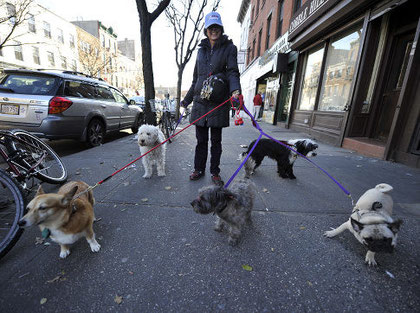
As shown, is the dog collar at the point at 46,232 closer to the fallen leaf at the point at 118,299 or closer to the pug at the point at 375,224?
the fallen leaf at the point at 118,299

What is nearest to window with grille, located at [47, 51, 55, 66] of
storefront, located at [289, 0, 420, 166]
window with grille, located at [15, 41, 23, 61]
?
window with grille, located at [15, 41, 23, 61]

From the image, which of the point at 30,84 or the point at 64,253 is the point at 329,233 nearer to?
the point at 64,253

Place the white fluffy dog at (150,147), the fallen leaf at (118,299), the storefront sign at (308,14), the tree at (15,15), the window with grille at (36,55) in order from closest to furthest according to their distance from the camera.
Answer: the fallen leaf at (118,299) → the white fluffy dog at (150,147) → the storefront sign at (308,14) → the tree at (15,15) → the window with grille at (36,55)

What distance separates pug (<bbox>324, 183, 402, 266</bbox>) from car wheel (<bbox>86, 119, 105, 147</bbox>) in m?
6.88

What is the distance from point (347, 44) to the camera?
6879mm

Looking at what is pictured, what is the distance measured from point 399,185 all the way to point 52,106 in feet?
26.1

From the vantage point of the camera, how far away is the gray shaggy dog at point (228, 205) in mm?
1977

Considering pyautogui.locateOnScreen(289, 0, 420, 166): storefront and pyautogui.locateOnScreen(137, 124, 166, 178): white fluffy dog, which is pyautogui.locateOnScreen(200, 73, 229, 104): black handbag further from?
pyautogui.locateOnScreen(289, 0, 420, 166): storefront

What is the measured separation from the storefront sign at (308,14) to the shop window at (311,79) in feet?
4.51

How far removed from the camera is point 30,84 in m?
4.92

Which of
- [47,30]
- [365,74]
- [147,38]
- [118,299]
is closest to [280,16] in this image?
[365,74]

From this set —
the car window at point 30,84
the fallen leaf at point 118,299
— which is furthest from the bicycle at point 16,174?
the car window at point 30,84

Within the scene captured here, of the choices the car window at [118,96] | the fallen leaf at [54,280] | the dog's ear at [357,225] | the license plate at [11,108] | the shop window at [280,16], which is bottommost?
the fallen leaf at [54,280]

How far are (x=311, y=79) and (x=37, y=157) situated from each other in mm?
10462
